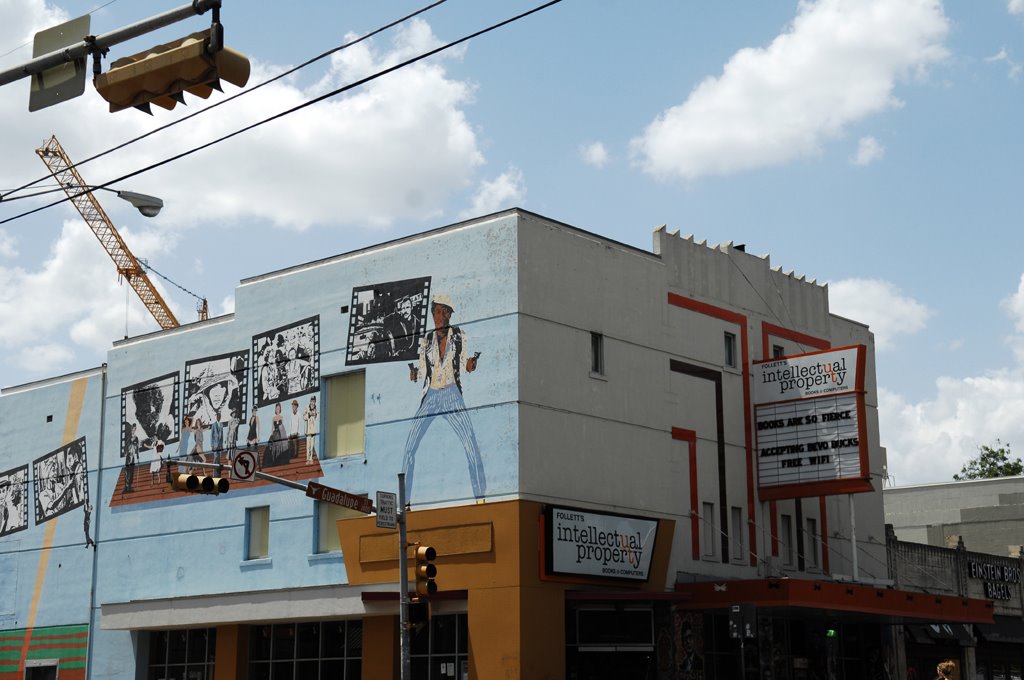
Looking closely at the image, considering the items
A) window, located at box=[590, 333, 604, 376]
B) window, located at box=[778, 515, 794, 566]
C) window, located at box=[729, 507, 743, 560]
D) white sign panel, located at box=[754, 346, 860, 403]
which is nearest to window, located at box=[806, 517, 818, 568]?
window, located at box=[778, 515, 794, 566]

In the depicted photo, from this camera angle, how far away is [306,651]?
122 ft

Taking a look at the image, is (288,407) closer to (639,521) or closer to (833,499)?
(639,521)

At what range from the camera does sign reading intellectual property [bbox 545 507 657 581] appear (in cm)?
3291

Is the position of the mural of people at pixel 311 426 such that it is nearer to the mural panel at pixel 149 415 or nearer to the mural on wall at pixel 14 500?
the mural panel at pixel 149 415

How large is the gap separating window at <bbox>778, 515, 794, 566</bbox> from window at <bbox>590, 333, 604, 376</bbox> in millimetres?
8956

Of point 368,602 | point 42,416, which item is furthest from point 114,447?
point 368,602

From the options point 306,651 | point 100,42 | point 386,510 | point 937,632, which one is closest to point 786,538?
point 937,632

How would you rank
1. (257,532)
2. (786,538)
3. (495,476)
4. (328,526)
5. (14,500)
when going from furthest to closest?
(14,500) < (786,538) < (257,532) < (328,526) < (495,476)

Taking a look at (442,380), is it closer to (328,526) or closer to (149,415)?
(328,526)

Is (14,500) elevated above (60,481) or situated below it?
below

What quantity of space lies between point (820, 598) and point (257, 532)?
15988 mm

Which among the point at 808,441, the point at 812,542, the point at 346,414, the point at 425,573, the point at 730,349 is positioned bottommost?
the point at 425,573

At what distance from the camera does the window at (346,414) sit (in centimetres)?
3698

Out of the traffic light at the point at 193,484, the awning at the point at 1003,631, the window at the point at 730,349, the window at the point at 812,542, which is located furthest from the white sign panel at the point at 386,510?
the awning at the point at 1003,631
